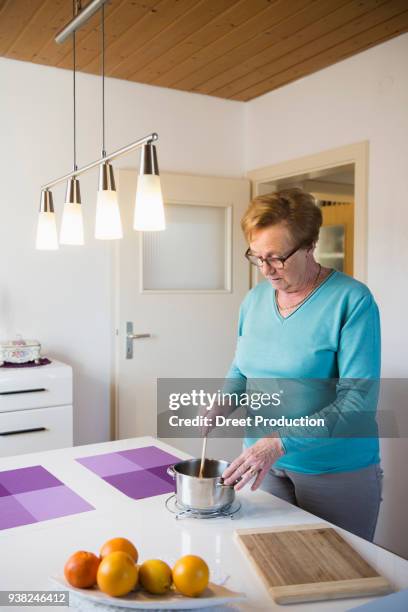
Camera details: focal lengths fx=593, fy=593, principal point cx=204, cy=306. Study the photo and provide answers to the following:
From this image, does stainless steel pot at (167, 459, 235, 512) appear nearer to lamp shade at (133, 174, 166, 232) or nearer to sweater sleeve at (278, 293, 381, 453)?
sweater sleeve at (278, 293, 381, 453)

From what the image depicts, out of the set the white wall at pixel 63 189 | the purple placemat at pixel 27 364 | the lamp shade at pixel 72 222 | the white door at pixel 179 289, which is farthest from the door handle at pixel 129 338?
the lamp shade at pixel 72 222

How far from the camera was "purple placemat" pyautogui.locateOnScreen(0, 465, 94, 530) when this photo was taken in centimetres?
134

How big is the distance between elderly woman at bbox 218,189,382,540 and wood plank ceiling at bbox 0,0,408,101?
1.16 metres

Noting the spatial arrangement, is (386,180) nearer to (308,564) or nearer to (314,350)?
(314,350)

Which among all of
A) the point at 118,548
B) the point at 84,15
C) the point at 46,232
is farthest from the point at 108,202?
the point at 118,548

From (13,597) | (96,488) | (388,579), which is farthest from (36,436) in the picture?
(388,579)

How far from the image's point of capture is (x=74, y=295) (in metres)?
3.29

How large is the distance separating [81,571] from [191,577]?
0.18 meters

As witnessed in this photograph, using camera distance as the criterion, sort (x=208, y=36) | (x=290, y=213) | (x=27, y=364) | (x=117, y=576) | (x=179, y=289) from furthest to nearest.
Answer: (x=179, y=289)
(x=27, y=364)
(x=208, y=36)
(x=290, y=213)
(x=117, y=576)

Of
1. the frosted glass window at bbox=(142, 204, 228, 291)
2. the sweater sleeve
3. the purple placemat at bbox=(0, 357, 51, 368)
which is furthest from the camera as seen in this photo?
the frosted glass window at bbox=(142, 204, 228, 291)

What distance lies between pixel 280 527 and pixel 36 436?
5.82 feet

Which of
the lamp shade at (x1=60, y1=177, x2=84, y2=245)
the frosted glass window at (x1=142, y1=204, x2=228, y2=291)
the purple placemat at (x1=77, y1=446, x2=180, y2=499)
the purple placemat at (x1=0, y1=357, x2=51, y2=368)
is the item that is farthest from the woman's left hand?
the frosted glass window at (x1=142, y1=204, x2=228, y2=291)

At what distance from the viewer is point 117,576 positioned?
0.95 metres

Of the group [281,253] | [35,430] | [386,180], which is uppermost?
[386,180]
